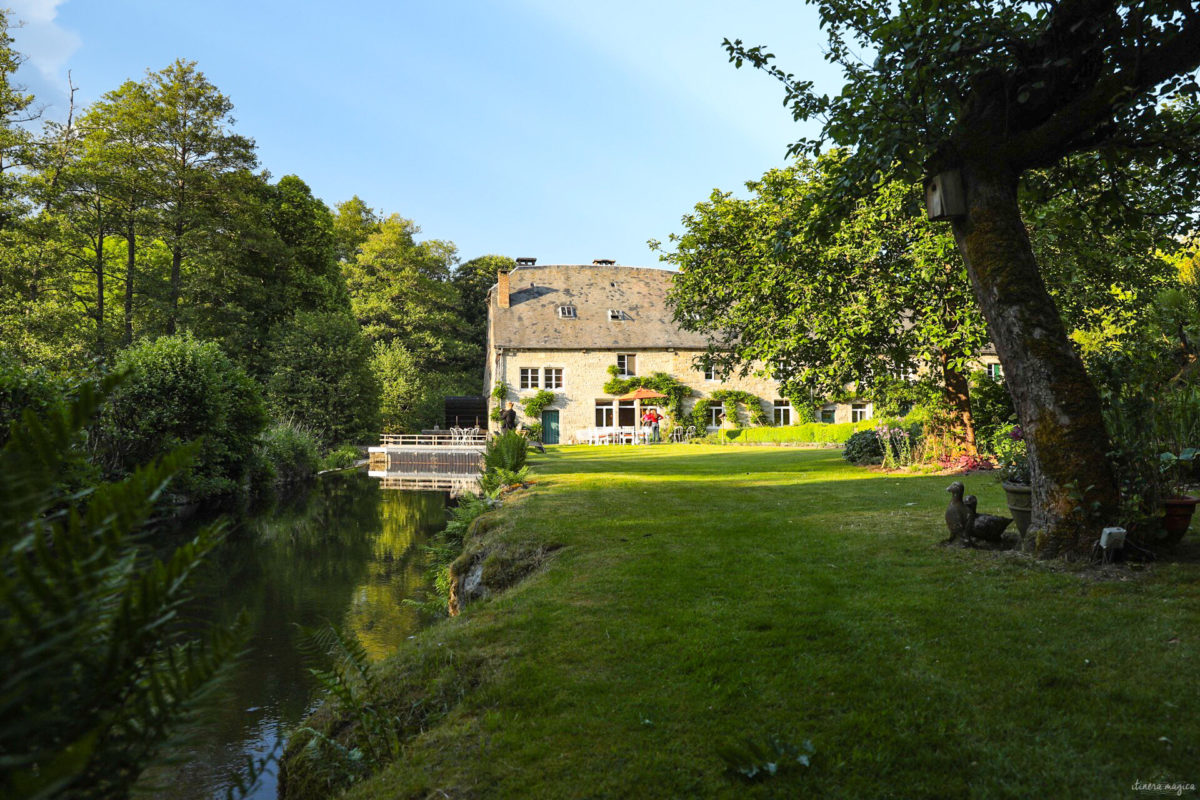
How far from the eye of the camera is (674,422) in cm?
3559

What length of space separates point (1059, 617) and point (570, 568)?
11.6 ft

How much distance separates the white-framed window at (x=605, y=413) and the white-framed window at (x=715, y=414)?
194 inches

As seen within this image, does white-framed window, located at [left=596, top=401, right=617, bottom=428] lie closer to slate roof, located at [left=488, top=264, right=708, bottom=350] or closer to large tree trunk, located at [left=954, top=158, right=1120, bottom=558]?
slate roof, located at [left=488, top=264, right=708, bottom=350]

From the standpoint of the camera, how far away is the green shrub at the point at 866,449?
54.4 feet

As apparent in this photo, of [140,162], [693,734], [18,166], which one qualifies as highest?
[140,162]

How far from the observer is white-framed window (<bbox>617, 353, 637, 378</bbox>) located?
3628 centimetres

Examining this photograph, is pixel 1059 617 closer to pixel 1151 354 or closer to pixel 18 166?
pixel 1151 354

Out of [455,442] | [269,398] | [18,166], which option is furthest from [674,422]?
[18,166]

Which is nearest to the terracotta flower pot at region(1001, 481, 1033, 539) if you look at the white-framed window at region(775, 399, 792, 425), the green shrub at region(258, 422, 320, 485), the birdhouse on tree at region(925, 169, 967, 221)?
the birdhouse on tree at region(925, 169, 967, 221)

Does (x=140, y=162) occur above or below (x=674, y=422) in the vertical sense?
above

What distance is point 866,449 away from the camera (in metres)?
16.8

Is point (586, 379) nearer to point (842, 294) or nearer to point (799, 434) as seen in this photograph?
point (799, 434)

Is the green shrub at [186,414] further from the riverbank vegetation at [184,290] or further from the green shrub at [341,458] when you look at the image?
the green shrub at [341,458]

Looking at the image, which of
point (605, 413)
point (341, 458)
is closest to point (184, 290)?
point (341, 458)
